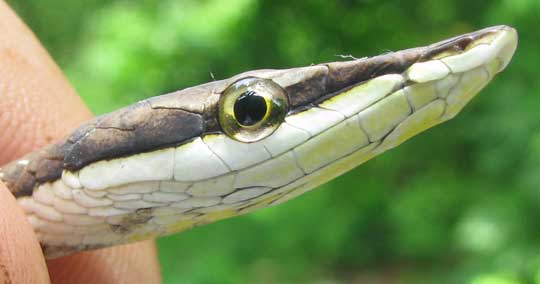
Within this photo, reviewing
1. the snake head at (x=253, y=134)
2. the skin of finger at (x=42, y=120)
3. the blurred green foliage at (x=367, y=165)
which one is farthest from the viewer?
the blurred green foliage at (x=367, y=165)

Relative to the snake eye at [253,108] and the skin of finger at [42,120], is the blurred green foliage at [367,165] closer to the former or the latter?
the skin of finger at [42,120]

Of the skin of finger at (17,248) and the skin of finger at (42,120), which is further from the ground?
the skin of finger at (42,120)

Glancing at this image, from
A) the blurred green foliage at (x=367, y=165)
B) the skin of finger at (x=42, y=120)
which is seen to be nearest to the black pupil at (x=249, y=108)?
the skin of finger at (x=42, y=120)

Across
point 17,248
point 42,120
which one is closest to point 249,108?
point 17,248

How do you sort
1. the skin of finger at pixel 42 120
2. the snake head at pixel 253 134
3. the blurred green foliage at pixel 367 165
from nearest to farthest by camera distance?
the snake head at pixel 253 134, the skin of finger at pixel 42 120, the blurred green foliage at pixel 367 165

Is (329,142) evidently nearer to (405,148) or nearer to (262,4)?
(262,4)

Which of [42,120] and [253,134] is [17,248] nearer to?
[253,134]

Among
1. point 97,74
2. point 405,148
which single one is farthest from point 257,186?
point 405,148
